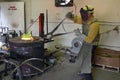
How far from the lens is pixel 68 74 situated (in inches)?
160

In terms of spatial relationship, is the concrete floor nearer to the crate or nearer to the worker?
the crate

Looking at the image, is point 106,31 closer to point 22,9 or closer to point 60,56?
point 60,56

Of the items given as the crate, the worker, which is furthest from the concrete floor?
the worker

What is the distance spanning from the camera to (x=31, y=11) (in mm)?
6066

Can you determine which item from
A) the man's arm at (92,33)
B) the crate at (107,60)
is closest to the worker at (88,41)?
the man's arm at (92,33)

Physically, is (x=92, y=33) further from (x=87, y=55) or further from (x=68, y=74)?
(x=68, y=74)

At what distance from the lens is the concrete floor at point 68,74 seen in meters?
3.87

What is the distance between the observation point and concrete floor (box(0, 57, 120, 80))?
12.7 ft

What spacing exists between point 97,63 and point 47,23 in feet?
6.24

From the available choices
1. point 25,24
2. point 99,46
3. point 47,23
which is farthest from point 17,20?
point 99,46

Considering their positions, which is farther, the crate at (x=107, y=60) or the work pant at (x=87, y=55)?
the crate at (x=107, y=60)

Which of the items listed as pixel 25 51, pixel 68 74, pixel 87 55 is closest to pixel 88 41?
pixel 87 55

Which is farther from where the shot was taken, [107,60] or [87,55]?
[107,60]

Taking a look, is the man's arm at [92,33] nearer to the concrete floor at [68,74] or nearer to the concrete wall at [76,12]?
the concrete floor at [68,74]
